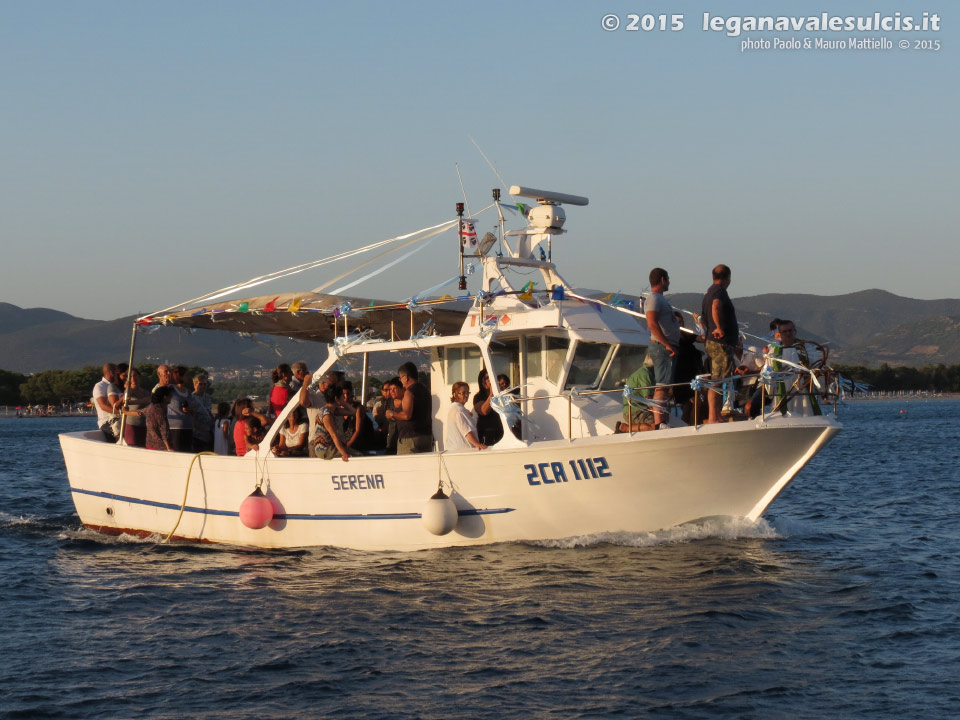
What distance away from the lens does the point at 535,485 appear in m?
13.2

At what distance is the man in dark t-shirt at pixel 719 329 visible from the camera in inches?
499

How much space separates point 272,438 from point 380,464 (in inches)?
71.4

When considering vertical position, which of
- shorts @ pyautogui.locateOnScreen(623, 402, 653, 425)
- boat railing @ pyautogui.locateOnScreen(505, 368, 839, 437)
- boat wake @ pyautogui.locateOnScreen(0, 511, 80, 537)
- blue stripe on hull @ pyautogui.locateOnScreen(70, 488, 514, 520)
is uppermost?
boat railing @ pyautogui.locateOnScreen(505, 368, 839, 437)

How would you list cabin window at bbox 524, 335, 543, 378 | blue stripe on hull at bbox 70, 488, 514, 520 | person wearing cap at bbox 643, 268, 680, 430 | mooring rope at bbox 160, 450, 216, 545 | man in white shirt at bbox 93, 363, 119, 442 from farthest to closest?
man in white shirt at bbox 93, 363, 119, 442 → mooring rope at bbox 160, 450, 216, 545 → cabin window at bbox 524, 335, 543, 378 → blue stripe on hull at bbox 70, 488, 514, 520 → person wearing cap at bbox 643, 268, 680, 430

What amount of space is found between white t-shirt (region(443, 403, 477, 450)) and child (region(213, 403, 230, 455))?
4.19 meters

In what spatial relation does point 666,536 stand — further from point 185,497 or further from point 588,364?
point 185,497

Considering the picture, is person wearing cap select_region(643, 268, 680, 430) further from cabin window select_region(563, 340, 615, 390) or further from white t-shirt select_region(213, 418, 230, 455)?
white t-shirt select_region(213, 418, 230, 455)

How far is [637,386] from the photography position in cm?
1350

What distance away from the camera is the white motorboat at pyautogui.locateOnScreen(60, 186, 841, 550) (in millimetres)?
12898

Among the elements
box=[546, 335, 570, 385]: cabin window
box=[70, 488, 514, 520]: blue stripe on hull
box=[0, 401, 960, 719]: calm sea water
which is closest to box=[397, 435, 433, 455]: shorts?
box=[70, 488, 514, 520]: blue stripe on hull

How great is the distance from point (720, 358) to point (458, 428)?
3203mm

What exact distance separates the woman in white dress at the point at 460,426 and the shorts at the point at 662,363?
87.7 inches

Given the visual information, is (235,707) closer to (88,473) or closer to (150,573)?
(150,573)

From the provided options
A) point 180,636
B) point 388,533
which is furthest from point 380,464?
point 180,636
